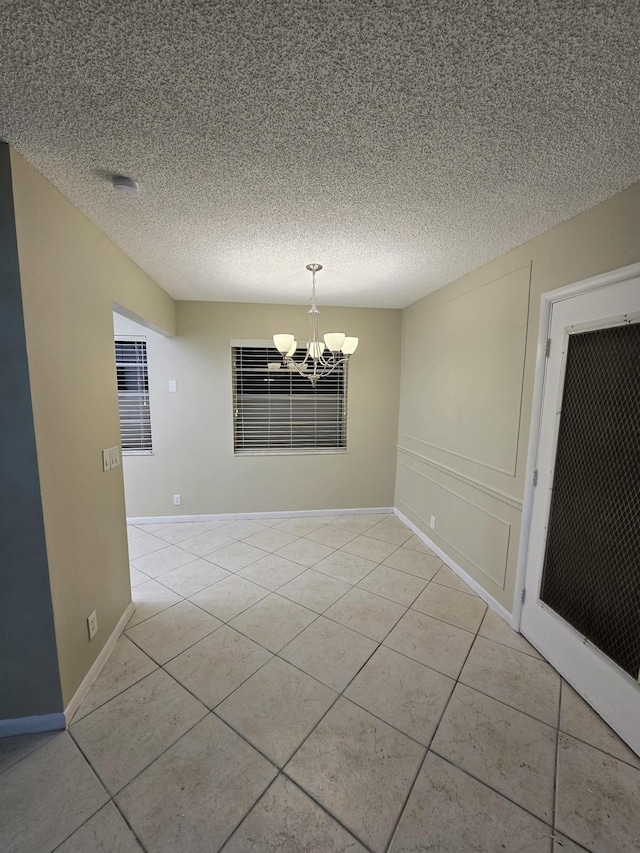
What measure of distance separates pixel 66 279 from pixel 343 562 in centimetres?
280

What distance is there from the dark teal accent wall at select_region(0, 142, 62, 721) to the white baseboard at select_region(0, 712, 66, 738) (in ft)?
0.09

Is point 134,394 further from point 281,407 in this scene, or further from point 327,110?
point 327,110

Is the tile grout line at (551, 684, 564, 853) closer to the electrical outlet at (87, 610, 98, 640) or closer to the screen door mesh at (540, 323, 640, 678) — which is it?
the screen door mesh at (540, 323, 640, 678)

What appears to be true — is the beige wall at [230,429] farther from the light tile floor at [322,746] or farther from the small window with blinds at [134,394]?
the light tile floor at [322,746]

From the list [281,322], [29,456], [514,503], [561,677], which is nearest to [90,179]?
[29,456]

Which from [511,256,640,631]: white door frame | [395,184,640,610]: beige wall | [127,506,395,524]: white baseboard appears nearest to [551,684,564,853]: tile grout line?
[511,256,640,631]: white door frame

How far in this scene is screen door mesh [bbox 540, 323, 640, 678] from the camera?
5.01 ft

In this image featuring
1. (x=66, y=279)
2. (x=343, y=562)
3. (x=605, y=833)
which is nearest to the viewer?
(x=605, y=833)

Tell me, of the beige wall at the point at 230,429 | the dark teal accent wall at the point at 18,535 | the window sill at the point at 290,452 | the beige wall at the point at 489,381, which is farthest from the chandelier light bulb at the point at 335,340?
the window sill at the point at 290,452

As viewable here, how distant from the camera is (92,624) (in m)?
1.78

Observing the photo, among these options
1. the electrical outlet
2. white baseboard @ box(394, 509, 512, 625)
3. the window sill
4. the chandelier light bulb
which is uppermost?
the chandelier light bulb

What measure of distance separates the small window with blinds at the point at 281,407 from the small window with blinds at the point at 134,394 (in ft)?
3.14

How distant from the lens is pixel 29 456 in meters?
1.36

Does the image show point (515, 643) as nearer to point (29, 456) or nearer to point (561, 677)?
point (561, 677)
